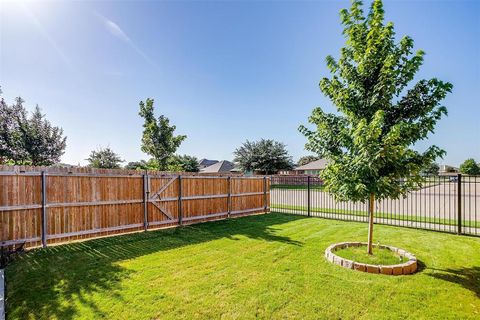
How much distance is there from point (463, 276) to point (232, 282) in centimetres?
413

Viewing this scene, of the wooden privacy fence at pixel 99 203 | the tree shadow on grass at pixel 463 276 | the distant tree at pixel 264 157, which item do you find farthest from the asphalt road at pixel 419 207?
the distant tree at pixel 264 157

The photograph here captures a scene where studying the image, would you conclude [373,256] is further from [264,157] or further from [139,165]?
[139,165]

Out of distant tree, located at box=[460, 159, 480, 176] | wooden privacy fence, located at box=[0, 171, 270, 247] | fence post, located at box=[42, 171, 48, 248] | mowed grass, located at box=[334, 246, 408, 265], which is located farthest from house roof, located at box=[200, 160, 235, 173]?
distant tree, located at box=[460, 159, 480, 176]

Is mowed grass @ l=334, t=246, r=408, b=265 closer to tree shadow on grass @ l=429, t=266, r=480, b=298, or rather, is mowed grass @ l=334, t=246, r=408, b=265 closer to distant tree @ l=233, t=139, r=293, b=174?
tree shadow on grass @ l=429, t=266, r=480, b=298

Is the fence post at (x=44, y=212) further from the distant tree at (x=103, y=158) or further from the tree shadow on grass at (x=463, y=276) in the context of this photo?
the distant tree at (x=103, y=158)

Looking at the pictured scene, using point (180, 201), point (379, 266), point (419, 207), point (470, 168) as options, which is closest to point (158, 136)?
point (180, 201)

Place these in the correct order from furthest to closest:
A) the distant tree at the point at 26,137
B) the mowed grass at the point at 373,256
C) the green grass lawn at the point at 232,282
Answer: the distant tree at the point at 26,137
the mowed grass at the point at 373,256
the green grass lawn at the point at 232,282

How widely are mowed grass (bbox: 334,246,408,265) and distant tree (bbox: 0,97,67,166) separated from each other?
21.9 metres

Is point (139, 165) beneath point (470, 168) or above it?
above

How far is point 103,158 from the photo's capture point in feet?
103

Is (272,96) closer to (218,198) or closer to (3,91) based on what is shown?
(218,198)

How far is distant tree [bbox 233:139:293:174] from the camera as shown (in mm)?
36938

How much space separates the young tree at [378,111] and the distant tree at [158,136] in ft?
53.1

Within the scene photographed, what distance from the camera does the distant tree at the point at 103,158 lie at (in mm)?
30828
